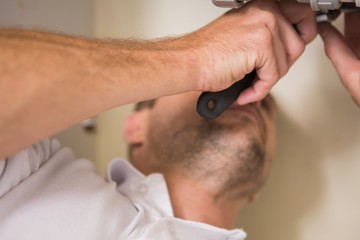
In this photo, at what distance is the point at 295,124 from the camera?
0.96 m

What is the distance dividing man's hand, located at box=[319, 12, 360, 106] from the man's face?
0.22 metres

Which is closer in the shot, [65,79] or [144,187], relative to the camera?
[65,79]

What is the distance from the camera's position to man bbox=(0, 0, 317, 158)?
1.57ft

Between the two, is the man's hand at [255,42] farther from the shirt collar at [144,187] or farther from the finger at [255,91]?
the shirt collar at [144,187]

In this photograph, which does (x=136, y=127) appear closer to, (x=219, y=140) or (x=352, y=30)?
(x=219, y=140)

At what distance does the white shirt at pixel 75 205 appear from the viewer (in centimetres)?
66

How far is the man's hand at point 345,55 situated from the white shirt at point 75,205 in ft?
1.09

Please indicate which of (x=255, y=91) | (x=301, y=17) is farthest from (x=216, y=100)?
(x=301, y=17)

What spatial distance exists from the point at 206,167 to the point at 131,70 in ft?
1.26

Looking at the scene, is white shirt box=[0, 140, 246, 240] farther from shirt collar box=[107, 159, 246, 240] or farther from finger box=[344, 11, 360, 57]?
finger box=[344, 11, 360, 57]

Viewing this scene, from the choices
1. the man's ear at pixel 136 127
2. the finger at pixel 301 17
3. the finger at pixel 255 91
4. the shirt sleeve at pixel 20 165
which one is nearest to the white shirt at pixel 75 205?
the shirt sleeve at pixel 20 165

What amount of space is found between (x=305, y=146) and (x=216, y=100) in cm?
38

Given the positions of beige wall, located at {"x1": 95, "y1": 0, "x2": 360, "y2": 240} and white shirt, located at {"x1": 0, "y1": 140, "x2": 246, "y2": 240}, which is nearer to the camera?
white shirt, located at {"x1": 0, "y1": 140, "x2": 246, "y2": 240}

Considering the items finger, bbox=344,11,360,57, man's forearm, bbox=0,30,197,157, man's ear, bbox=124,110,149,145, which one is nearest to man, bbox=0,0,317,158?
man's forearm, bbox=0,30,197,157
